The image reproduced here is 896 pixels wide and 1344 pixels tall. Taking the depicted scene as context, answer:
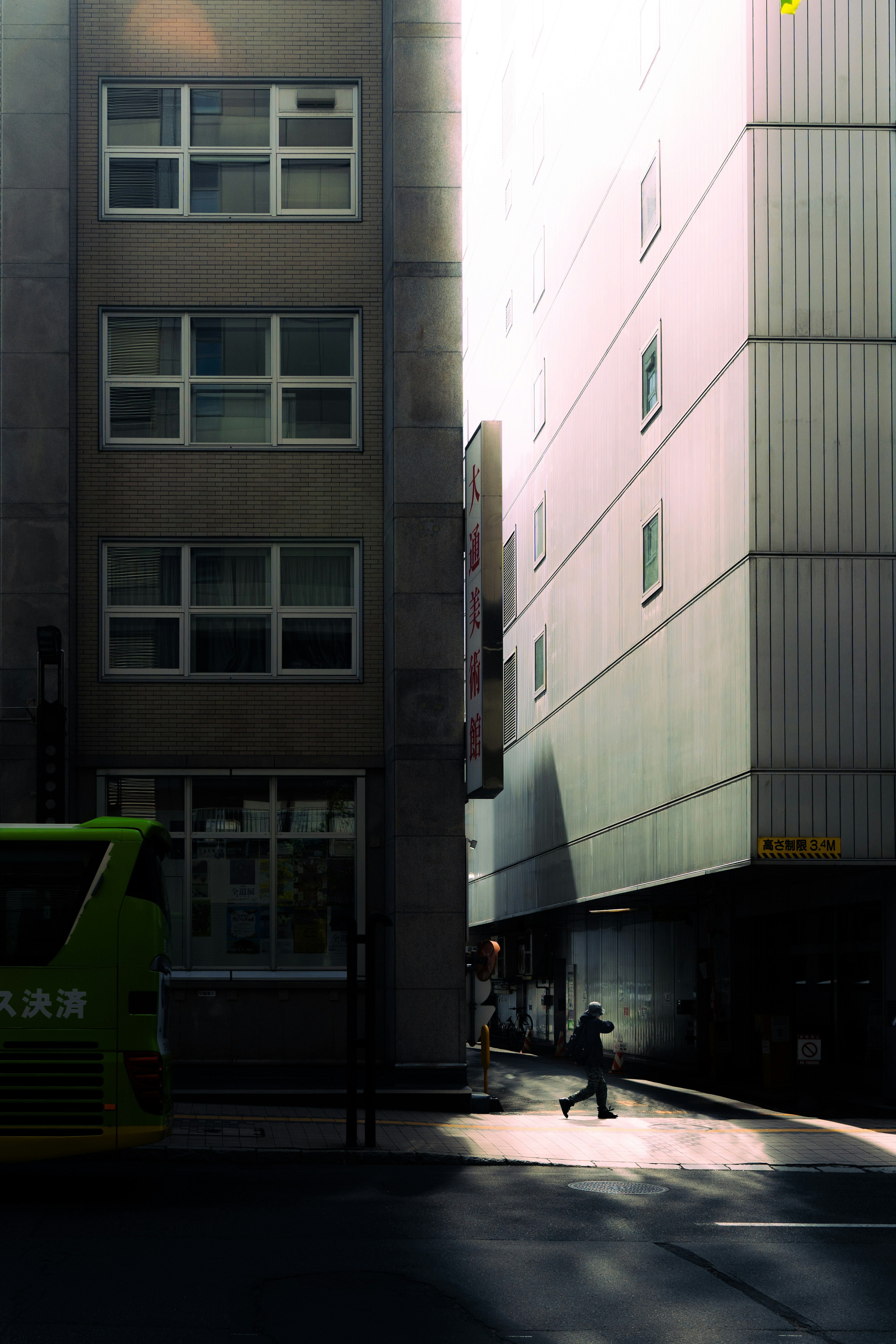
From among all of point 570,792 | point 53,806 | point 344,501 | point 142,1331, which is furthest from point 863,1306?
point 570,792

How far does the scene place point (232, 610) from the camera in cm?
2120

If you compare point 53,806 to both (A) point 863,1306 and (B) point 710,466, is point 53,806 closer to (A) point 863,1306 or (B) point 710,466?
(B) point 710,466

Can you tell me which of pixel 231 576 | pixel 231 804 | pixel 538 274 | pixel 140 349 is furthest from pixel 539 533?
pixel 231 804

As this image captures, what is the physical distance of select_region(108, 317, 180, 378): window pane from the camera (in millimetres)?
21516

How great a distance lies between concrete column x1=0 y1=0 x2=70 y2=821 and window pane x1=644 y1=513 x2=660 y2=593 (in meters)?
11.1

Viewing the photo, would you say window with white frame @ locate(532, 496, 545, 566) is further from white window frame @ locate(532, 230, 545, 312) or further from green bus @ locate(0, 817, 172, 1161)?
green bus @ locate(0, 817, 172, 1161)

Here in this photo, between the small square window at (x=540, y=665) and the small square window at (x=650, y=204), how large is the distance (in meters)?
12.0

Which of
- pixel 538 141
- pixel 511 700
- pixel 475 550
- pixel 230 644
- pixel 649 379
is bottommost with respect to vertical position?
pixel 230 644

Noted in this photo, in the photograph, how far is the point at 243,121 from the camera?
71.8 feet

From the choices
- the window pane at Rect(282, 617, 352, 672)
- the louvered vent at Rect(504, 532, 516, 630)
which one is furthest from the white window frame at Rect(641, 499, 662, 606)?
the louvered vent at Rect(504, 532, 516, 630)

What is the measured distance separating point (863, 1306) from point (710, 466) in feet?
55.3

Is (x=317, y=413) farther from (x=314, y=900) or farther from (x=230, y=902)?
(x=230, y=902)

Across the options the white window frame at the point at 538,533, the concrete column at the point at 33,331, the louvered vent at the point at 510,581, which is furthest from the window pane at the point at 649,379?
the louvered vent at the point at 510,581

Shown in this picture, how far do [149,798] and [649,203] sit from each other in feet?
50.1
